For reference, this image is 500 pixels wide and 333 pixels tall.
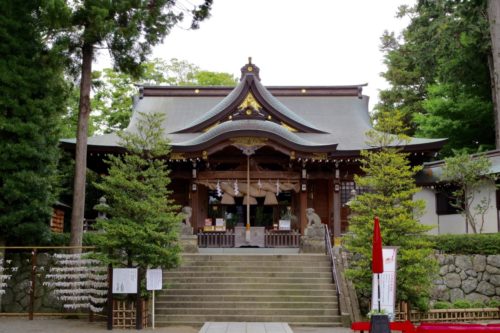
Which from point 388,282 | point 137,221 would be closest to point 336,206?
point 388,282

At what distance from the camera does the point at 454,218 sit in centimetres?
2041

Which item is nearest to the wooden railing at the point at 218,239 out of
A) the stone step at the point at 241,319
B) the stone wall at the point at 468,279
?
the stone step at the point at 241,319

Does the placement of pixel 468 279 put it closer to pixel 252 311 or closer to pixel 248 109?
pixel 252 311

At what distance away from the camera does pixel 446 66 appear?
87.7 ft

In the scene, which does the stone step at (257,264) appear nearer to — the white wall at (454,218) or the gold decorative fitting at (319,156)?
the gold decorative fitting at (319,156)

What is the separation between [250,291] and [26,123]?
7.76 meters

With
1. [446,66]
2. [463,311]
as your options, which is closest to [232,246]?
[463,311]

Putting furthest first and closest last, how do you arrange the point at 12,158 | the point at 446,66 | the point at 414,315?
the point at 446,66 → the point at 12,158 → the point at 414,315

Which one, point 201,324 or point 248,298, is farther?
point 248,298

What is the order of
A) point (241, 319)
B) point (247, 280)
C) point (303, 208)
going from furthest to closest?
point (303, 208) < point (247, 280) < point (241, 319)

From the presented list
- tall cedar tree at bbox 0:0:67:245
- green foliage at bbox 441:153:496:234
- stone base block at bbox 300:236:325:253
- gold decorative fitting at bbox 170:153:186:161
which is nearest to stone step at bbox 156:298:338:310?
stone base block at bbox 300:236:325:253

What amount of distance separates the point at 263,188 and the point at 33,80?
913cm

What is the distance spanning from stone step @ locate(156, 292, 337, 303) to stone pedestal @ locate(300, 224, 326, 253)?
2.61 meters

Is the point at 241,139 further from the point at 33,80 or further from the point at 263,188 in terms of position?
the point at 33,80
